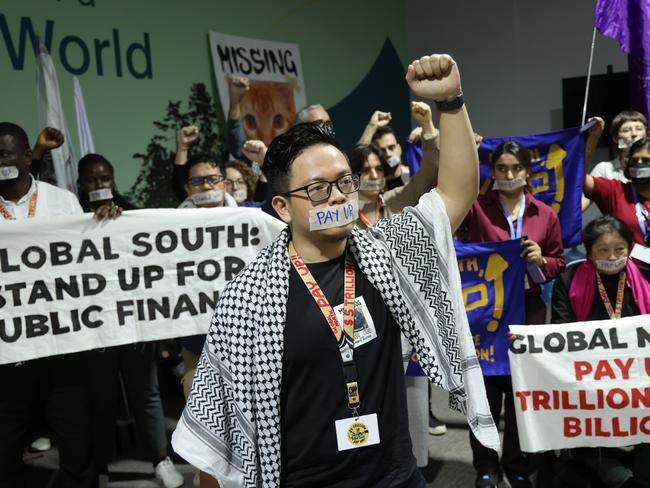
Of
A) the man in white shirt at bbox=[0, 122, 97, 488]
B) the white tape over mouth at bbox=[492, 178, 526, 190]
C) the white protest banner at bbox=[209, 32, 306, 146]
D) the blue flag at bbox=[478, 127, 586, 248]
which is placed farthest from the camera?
the white protest banner at bbox=[209, 32, 306, 146]

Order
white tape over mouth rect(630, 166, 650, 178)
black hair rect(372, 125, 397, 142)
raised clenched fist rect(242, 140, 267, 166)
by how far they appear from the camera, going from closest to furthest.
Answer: raised clenched fist rect(242, 140, 267, 166), white tape over mouth rect(630, 166, 650, 178), black hair rect(372, 125, 397, 142)

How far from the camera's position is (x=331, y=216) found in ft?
4.97

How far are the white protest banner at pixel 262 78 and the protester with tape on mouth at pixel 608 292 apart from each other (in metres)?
4.25

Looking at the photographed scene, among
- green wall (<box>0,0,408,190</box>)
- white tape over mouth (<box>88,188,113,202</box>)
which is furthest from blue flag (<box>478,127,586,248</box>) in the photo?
green wall (<box>0,0,408,190</box>)

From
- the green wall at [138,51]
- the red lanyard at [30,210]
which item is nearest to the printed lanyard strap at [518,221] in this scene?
the red lanyard at [30,210]

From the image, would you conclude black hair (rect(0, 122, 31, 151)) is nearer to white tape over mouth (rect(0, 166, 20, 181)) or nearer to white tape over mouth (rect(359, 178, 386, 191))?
white tape over mouth (rect(0, 166, 20, 181))

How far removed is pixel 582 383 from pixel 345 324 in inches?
70.7

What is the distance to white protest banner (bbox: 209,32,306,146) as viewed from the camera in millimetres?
6574

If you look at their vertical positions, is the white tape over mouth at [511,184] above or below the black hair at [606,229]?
above

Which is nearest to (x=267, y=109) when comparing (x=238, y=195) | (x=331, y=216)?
(x=238, y=195)

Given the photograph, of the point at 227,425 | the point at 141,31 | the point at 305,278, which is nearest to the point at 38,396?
the point at 227,425

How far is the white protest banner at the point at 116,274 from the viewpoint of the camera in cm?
291

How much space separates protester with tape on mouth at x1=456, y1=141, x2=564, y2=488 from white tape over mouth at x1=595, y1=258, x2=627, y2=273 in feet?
0.69

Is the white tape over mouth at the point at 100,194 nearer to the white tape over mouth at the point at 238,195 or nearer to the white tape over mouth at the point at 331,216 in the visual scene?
the white tape over mouth at the point at 238,195
